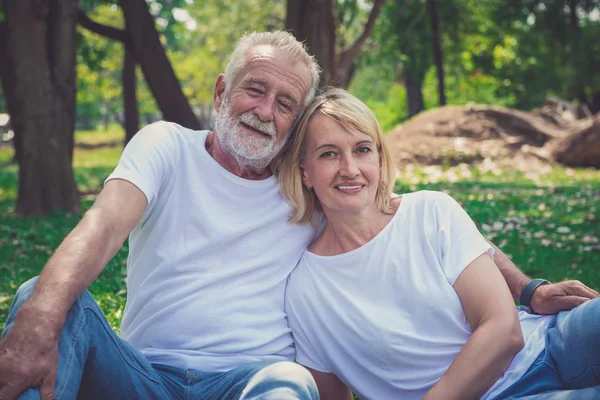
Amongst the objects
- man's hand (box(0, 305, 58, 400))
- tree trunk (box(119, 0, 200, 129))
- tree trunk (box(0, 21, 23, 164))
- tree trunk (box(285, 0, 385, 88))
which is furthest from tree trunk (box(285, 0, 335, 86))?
man's hand (box(0, 305, 58, 400))

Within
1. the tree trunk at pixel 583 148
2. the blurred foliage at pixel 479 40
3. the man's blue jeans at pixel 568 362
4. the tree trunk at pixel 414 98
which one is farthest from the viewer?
the tree trunk at pixel 414 98

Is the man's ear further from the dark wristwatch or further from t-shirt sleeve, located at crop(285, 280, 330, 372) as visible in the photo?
the dark wristwatch

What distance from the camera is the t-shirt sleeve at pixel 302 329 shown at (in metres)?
3.28

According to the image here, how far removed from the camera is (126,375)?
112 inches

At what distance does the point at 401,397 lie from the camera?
124 inches

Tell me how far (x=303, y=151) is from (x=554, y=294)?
133 centimetres

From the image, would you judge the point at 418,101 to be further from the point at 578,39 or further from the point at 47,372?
the point at 47,372

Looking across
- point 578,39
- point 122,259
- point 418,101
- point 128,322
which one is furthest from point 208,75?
point 128,322

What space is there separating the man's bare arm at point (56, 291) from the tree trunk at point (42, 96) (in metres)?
7.62

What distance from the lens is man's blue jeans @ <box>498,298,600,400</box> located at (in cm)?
280

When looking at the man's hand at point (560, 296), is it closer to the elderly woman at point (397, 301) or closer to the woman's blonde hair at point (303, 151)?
the elderly woman at point (397, 301)

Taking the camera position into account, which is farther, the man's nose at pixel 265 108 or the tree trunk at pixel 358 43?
the tree trunk at pixel 358 43

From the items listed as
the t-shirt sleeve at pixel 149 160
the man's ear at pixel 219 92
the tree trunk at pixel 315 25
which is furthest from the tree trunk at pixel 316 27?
the t-shirt sleeve at pixel 149 160

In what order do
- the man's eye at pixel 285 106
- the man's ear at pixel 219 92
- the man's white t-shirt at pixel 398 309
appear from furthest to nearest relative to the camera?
the man's ear at pixel 219 92 → the man's eye at pixel 285 106 → the man's white t-shirt at pixel 398 309
